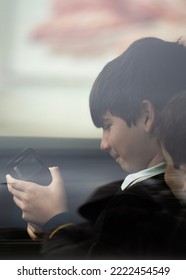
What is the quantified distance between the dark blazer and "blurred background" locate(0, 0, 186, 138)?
0.26 meters

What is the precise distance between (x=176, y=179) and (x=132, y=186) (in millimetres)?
169

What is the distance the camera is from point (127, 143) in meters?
3.34

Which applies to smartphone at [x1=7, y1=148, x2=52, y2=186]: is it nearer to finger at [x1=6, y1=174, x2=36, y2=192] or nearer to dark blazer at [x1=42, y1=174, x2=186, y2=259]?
finger at [x1=6, y1=174, x2=36, y2=192]

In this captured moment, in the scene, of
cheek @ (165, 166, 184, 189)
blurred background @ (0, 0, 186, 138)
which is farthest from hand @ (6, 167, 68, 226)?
cheek @ (165, 166, 184, 189)

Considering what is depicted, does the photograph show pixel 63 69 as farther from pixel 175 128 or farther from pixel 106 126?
pixel 175 128

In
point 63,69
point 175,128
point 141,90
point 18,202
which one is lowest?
point 18,202

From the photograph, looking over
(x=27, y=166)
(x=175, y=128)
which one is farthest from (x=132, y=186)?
(x=27, y=166)

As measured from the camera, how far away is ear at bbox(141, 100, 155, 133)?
130 inches

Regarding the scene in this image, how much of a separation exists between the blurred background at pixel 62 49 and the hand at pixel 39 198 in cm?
19

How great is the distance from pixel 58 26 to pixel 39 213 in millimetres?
711

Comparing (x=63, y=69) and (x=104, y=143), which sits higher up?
(x=63, y=69)

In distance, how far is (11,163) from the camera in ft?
10.8
